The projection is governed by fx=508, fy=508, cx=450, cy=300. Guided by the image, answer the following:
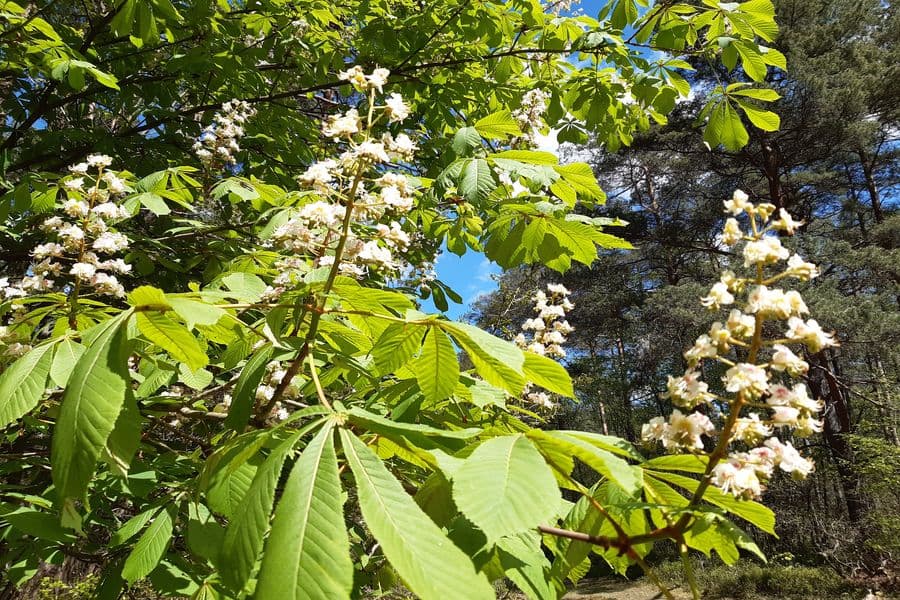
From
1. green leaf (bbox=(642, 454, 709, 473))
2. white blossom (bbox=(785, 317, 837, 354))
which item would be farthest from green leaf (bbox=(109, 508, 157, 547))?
white blossom (bbox=(785, 317, 837, 354))

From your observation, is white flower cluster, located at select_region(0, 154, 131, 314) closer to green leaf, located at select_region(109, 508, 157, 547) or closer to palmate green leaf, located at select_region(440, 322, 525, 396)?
green leaf, located at select_region(109, 508, 157, 547)

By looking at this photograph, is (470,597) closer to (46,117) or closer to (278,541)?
(278,541)

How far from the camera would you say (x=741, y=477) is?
75cm

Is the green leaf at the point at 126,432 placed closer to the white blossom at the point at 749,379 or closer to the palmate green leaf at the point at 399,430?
the palmate green leaf at the point at 399,430

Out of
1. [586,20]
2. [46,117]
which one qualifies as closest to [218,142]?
[46,117]

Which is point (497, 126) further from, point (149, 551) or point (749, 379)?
point (149, 551)

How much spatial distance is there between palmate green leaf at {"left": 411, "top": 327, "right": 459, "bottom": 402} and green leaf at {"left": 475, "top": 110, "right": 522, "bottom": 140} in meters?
0.95

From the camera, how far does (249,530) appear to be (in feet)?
2.33

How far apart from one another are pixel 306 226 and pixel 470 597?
3.47ft

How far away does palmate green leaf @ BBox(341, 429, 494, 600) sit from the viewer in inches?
23.7

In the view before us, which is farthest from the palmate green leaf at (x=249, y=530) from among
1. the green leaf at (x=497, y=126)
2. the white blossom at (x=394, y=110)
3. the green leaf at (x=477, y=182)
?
the green leaf at (x=497, y=126)

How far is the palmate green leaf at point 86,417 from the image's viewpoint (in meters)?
0.77

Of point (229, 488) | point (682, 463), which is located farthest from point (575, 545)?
point (229, 488)

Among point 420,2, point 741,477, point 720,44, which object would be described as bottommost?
point 741,477
